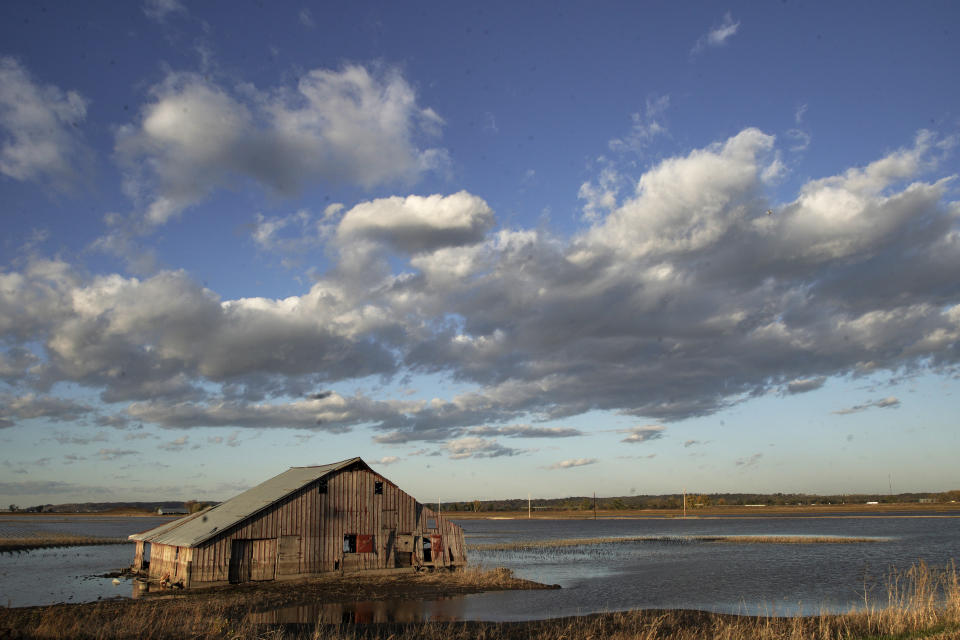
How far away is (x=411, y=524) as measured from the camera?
4778cm

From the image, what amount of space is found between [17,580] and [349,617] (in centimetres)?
3307

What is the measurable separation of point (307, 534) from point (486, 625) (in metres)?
17.4

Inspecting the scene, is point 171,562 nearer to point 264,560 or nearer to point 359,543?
point 264,560

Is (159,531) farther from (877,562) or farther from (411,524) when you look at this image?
(877,562)

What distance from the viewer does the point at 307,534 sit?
43344 millimetres

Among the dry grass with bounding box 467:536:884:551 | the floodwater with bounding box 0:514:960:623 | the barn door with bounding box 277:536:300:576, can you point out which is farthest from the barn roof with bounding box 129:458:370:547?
the dry grass with bounding box 467:536:884:551

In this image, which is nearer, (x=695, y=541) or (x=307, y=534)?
(x=307, y=534)

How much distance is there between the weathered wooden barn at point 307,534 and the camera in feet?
133

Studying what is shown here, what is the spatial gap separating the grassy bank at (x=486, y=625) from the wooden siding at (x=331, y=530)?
2625 millimetres

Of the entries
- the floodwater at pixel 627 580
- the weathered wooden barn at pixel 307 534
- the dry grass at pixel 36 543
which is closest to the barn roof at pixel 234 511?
the weathered wooden barn at pixel 307 534

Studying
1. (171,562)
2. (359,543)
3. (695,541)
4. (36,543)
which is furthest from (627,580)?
(36,543)

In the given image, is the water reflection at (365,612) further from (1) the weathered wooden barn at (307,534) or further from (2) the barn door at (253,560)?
(1) the weathered wooden barn at (307,534)

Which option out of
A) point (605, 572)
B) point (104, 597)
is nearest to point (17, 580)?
point (104, 597)

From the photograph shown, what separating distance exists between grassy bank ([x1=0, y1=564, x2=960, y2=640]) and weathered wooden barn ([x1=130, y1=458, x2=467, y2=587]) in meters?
2.89
